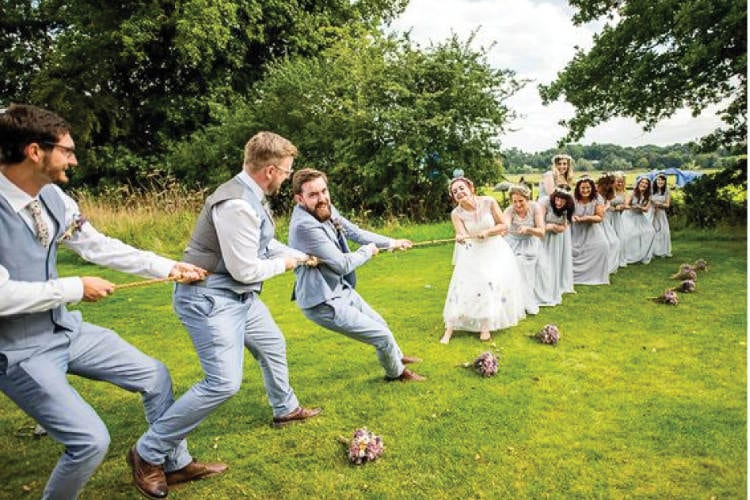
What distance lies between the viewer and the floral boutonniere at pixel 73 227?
341 centimetres

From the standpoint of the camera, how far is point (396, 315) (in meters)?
8.51

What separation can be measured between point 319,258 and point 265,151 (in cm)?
124

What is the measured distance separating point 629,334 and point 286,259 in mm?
5001

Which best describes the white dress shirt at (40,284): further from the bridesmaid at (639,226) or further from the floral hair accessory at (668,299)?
the bridesmaid at (639,226)

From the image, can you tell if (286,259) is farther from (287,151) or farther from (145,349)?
(145,349)

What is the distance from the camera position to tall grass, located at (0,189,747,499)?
3.98 metres

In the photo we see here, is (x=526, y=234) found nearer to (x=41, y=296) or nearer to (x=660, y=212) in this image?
(x=660, y=212)

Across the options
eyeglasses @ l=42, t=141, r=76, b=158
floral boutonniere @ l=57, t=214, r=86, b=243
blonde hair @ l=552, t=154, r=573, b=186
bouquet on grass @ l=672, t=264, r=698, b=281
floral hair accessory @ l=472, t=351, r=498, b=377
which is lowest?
floral hair accessory @ l=472, t=351, r=498, b=377

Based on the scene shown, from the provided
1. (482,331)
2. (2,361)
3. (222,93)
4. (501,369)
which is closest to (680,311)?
→ (482,331)

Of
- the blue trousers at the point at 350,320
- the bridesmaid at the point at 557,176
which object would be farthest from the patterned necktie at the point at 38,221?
the bridesmaid at the point at 557,176

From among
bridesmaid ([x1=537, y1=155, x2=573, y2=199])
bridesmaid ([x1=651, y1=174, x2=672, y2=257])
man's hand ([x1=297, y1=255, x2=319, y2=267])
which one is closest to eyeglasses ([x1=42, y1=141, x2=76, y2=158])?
man's hand ([x1=297, y1=255, x2=319, y2=267])

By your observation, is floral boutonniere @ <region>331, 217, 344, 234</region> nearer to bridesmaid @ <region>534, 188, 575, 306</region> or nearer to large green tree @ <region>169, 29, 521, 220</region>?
bridesmaid @ <region>534, 188, 575, 306</region>

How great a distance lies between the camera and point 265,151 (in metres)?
4.02

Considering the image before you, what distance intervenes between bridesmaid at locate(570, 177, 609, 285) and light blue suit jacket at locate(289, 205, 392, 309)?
6386mm
